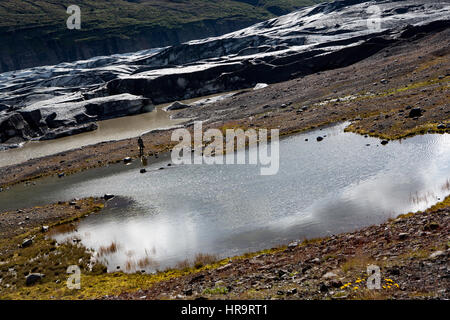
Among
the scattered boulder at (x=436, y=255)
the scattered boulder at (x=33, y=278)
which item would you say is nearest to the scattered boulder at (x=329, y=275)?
the scattered boulder at (x=436, y=255)

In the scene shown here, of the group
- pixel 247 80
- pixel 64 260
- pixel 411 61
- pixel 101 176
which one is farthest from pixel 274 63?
pixel 64 260

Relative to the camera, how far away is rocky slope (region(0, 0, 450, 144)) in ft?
311

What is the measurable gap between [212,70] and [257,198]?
90.9 meters

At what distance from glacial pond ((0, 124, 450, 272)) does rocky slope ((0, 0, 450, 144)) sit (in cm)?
5474

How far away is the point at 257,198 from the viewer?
30.7 meters

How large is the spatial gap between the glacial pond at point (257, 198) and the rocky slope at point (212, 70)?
180ft

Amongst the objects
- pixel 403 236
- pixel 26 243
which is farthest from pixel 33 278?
pixel 403 236

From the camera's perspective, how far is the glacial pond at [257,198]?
23.9 meters

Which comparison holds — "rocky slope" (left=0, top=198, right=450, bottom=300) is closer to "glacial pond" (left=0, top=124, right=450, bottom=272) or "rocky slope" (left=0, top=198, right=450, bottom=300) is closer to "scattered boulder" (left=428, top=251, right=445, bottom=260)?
"scattered boulder" (left=428, top=251, right=445, bottom=260)

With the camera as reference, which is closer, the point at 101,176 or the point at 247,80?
the point at 101,176

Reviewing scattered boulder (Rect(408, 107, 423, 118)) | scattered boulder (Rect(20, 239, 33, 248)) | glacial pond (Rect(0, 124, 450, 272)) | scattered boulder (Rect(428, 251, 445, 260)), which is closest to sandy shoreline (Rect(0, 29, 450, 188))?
scattered boulder (Rect(408, 107, 423, 118))
